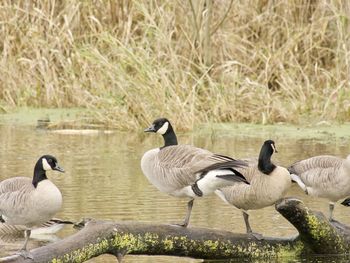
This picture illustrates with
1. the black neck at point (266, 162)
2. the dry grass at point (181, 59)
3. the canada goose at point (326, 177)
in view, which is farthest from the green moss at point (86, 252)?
the dry grass at point (181, 59)

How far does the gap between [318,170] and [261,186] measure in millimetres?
1022

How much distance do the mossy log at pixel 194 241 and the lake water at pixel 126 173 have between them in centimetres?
17

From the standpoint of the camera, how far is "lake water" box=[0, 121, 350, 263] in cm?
1056

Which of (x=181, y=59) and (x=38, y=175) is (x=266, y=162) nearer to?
(x=38, y=175)

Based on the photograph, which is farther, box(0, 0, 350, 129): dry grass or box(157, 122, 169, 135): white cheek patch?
box(0, 0, 350, 129): dry grass

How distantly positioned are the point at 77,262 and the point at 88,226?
39 cm

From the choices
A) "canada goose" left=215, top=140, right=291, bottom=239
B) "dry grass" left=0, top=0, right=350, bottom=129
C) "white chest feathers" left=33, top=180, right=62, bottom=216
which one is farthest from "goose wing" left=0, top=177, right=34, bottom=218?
"dry grass" left=0, top=0, right=350, bottom=129

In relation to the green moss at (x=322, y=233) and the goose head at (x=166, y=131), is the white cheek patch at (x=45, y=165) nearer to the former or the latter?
the goose head at (x=166, y=131)

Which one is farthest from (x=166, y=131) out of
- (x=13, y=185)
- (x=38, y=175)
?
(x=13, y=185)

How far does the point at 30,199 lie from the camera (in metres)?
8.66

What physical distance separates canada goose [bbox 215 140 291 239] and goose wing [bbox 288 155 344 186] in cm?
75

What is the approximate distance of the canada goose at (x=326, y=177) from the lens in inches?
381

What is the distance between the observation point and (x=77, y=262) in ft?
25.6

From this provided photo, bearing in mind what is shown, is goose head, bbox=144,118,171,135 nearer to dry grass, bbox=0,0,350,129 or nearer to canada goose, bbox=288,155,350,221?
canada goose, bbox=288,155,350,221
